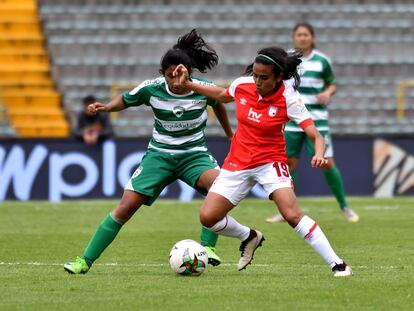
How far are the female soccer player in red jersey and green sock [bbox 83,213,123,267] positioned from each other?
0.76 metres

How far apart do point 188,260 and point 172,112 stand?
125 cm

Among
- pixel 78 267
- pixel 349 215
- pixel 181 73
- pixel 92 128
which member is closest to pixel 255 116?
pixel 181 73

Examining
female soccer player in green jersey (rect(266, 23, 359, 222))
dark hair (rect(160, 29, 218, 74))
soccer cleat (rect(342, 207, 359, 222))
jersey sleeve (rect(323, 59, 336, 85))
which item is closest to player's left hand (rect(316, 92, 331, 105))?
female soccer player in green jersey (rect(266, 23, 359, 222))

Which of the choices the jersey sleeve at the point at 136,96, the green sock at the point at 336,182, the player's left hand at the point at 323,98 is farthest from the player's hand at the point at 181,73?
the green sock at the point at 336,182

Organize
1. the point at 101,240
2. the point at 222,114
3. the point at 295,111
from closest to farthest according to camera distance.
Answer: the point at 295,111 → the point at 101,240 → the point at 222,114

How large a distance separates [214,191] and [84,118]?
965 cm

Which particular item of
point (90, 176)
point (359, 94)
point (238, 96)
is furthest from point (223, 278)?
point (359, 94)

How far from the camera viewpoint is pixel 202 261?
8828mm

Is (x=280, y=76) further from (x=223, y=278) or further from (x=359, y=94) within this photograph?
(x=359, y=94)

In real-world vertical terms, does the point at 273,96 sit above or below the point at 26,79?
above

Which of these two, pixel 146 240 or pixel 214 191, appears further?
pixel 146 240

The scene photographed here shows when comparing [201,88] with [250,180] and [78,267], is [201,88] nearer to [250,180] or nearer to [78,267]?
[250,180]

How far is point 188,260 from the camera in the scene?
876cm

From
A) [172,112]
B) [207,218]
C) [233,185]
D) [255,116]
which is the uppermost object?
[255,116]
